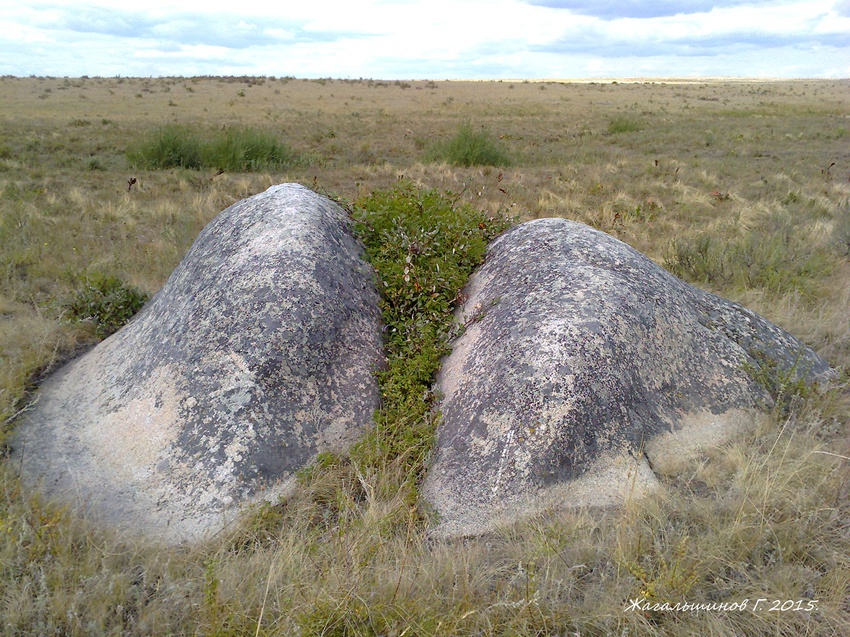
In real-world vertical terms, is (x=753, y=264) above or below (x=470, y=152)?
below

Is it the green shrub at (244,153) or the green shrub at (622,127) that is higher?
the green shrub at (622,127)

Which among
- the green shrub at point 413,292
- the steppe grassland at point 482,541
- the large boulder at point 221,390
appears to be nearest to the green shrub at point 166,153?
the steppe grassland at point 482,541

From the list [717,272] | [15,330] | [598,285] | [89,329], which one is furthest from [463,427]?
[717,272]

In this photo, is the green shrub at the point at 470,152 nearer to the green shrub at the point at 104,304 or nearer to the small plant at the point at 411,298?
the small plant at the point at 411,298

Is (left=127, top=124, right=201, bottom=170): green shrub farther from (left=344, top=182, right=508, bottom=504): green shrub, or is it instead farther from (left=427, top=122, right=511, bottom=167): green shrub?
(left=344, top=182, right=508, bottom=504): green shrub

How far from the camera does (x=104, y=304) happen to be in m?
4.88

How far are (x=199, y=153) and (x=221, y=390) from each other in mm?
12425

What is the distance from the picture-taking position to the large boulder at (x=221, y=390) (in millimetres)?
2957

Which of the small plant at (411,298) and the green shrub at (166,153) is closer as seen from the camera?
the small plant at (411,298)

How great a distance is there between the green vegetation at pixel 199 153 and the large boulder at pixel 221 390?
10.5 m

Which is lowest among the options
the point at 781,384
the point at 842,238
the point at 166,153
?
the point at 781,384

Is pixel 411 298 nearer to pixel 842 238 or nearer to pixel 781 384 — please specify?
pixel 781 384

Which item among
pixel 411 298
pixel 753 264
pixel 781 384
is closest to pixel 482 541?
pixel 411 298

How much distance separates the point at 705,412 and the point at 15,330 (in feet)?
16.3
